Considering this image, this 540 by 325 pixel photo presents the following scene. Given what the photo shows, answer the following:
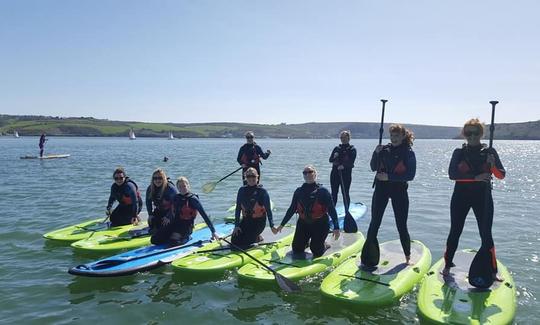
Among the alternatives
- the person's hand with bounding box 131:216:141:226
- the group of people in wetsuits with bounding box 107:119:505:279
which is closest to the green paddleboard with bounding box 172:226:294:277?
the group of people in wetsuits with bounding box 107:119:505:279

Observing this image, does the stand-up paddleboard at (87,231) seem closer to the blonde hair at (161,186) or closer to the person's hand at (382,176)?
the blonde hair at (161,186)

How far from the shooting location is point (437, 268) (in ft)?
24.3

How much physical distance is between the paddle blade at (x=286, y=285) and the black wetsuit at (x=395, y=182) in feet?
5.02

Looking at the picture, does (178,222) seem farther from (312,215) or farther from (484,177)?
(484,177)

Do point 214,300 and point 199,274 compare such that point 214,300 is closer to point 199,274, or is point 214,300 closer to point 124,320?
→ point 199,274

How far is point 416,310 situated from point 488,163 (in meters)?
2.36

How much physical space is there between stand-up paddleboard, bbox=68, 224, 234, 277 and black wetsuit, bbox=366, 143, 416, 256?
362cm

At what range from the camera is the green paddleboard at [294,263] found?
7.30m

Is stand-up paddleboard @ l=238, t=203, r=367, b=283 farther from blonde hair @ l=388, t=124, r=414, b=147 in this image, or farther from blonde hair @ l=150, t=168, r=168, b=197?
blonde hair @ l=150, t=168, r=168, b=197

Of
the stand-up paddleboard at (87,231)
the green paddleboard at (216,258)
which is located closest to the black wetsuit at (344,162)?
the green paddleboard at (216,258)

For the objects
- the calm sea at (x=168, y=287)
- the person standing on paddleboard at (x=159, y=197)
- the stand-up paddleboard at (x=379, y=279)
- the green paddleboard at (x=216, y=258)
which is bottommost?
the calm sea at (x=168, y=287)

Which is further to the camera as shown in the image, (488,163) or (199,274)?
(199,274)

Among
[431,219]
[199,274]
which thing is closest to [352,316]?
[199,274]

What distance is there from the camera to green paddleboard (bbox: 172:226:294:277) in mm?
7715
